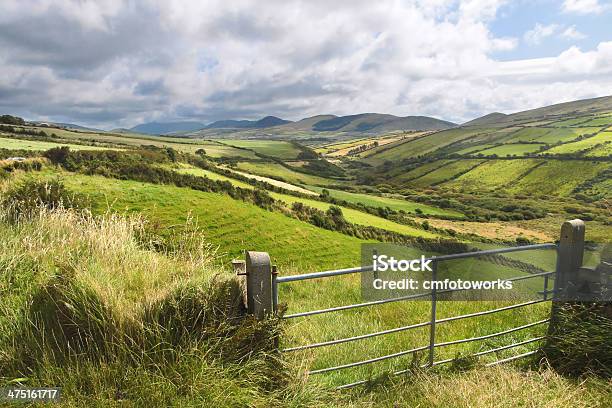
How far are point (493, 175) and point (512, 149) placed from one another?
2420 centimetres

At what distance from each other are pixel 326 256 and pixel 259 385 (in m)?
21.1

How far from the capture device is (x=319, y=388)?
11.5 ft

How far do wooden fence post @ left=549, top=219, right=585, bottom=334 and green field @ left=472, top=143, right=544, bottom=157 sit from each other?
139 meters

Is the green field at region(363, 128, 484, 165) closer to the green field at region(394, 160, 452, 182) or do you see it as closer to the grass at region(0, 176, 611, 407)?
the green field at region(394, 160, 452, 182)

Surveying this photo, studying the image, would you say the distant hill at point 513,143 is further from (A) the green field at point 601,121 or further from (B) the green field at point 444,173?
(B) the green field at point 444,173

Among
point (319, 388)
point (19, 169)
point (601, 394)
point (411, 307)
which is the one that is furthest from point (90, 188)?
point (601, 394)

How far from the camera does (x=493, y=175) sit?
379 feet

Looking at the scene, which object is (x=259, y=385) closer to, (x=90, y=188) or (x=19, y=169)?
(x=90, y=188)

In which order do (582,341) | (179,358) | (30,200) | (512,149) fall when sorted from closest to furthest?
(179,358) < (582,341) < (30,200) < (512,149)

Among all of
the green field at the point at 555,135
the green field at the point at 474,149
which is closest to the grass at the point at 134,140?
the green field at the point at 474,149

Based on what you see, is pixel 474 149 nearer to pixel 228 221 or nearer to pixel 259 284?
pixel 228 221

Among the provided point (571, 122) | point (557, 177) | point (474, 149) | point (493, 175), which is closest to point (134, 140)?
point (493, 175)

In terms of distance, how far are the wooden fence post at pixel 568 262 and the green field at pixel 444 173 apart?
121 metres

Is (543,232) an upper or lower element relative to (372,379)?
lower
